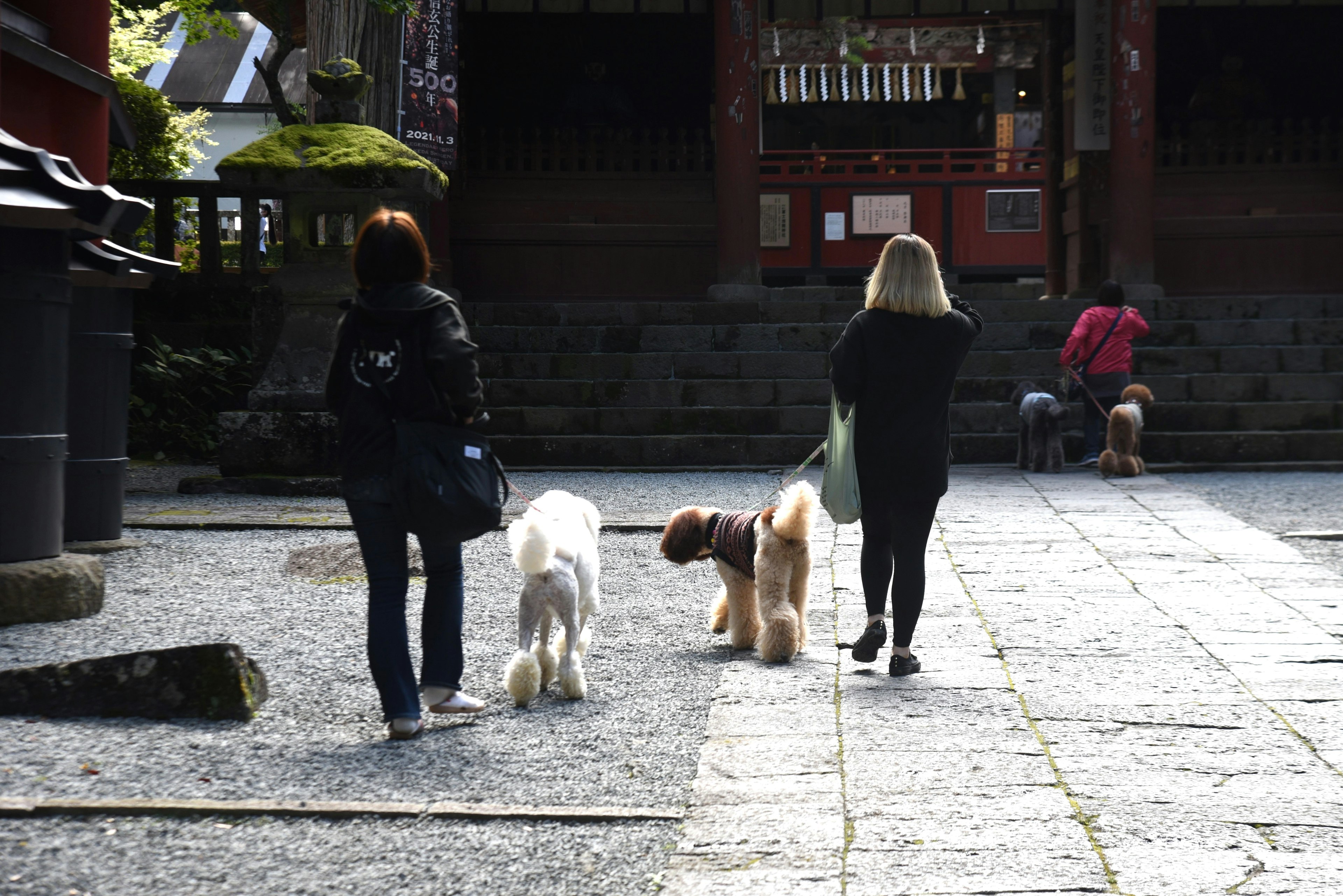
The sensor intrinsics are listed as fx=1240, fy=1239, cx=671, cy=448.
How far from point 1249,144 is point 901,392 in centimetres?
1208

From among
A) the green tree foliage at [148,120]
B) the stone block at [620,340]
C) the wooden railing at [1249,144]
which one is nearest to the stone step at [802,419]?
the stone block at [620,340]


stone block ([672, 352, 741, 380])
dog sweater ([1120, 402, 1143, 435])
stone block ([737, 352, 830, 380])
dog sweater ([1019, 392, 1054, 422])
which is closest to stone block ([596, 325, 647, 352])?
stone block ([672, 352, 741, 380])

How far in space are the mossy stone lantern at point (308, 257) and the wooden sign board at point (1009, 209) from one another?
10.4 m

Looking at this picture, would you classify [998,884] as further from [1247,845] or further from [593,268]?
[593,268]

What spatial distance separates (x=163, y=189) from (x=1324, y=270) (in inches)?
507

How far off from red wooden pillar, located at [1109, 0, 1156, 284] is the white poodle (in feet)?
33.5

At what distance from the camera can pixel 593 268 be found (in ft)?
49.9

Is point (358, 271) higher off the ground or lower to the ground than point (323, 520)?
higher

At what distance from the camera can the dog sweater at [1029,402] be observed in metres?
10.5

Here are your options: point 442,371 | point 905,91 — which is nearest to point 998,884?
point 442,371

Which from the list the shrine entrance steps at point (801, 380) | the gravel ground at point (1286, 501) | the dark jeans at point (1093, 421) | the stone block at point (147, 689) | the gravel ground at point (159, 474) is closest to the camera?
the stone block at point (147, 689)

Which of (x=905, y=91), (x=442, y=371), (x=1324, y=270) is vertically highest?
(x=905, y=91)

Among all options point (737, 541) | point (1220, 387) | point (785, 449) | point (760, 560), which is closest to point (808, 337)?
point (785, 449)

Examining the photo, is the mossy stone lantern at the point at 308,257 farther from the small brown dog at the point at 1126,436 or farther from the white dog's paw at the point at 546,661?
the small brown dog at the point at 1126,436
